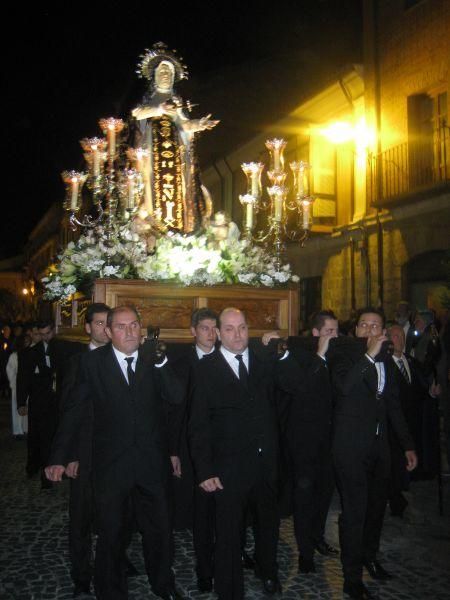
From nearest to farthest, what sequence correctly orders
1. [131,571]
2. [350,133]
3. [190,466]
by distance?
[131,571], [190,466], [350,133]

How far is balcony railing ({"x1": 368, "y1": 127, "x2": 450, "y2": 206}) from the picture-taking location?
13.6 metres

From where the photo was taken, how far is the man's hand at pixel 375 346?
4.30 m

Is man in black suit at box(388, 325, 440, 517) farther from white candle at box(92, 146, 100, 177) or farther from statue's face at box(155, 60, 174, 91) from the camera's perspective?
statue's face at box(155, 60, 174, 91)

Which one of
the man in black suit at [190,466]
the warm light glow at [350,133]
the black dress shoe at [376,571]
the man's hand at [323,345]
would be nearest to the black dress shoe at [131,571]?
the man in black suit at [190,466]

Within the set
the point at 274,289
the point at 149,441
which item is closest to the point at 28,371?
the point at 274,289

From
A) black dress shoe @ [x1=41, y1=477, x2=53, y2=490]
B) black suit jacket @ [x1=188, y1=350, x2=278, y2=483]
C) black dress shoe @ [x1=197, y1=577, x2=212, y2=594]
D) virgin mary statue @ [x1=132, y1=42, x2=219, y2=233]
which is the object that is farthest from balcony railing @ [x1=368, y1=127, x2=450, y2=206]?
black dress shoe @ [x1=197, y1=577, x2=212, y2=594]

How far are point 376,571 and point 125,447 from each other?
6.90 feet

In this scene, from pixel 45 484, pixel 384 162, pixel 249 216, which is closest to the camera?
pixel 45 484

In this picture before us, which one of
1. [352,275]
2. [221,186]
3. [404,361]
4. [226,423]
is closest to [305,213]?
[404,361]

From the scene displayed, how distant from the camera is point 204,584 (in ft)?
14.4

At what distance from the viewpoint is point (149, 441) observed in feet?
13.2

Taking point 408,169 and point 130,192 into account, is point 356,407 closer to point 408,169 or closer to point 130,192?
point 130,192

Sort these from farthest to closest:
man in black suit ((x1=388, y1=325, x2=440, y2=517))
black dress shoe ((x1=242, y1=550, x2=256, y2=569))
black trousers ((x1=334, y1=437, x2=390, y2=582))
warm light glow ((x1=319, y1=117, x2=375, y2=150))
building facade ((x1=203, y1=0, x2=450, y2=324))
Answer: warm light glow ((x1=319, y1=117, x2=375, y2=150)) → building facade ((x1=203, y1=0, x2=450, y2=324)) → man in black suit ((x1=388, y1=325, x2=440, y2=517)) → black dress shoe ((x1=242, y1=550, x2=256, y2=569)) → black trousers ((x1=334, y1=437, x2=390, y2=582))

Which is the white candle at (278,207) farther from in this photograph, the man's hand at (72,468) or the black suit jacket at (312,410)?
the man's hand at (72,468)
